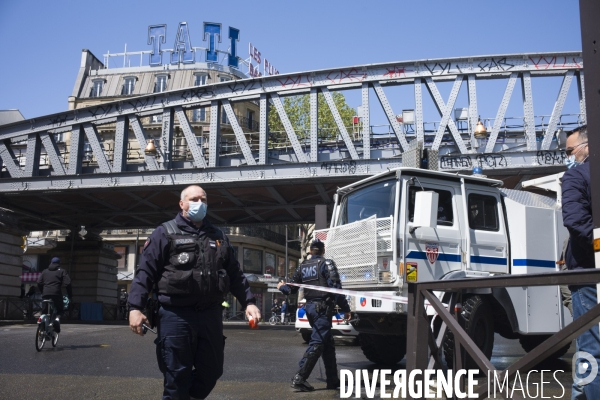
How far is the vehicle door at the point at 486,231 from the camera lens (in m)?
8.49

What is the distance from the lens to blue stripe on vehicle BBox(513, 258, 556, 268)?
856cm

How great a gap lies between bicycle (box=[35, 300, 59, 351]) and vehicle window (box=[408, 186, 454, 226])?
753cm

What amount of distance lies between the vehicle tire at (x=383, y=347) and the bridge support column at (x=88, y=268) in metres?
28.1

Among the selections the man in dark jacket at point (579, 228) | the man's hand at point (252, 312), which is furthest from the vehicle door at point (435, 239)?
the man in dark jacket at point (579, 228)

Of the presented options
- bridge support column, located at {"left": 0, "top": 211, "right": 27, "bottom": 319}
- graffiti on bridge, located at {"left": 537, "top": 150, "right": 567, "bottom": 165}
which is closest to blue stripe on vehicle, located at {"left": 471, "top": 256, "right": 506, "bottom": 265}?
graffiti on bridge, located at {"left": 537, "top": 150, "right": 567, "bottom": 165}

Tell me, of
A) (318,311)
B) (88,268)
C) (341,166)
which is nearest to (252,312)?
(318,311)

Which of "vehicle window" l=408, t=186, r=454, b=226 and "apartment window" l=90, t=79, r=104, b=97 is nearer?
"vehicle window" l=408, t=186, r=454, b=226

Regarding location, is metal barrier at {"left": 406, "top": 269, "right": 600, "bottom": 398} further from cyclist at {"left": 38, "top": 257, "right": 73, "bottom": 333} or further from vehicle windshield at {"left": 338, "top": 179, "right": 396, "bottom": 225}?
cyclist at {"left": 38, "top": 257, "right": 73, "bottom": 333}

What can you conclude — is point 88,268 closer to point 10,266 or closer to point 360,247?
point 10,266

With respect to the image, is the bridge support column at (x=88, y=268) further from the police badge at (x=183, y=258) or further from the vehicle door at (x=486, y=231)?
→ the police badge at (x=183, y=258)

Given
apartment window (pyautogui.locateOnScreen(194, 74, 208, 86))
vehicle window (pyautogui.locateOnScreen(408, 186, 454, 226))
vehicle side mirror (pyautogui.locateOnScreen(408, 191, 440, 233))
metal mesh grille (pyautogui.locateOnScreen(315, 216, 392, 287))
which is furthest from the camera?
apartment window (pyautogui.locateOnScreen(194, 74, 208, 86))

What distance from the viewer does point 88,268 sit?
34469mm

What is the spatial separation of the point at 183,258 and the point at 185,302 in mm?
319

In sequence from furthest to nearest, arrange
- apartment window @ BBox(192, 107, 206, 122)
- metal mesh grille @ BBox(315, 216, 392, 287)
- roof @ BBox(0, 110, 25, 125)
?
apartment window @ BBox(192, 107, 206, 122) < roof @ BBox(0, 110, 25, 125) < metal mesh grille @ BBox(315, 216, 392, 287)
